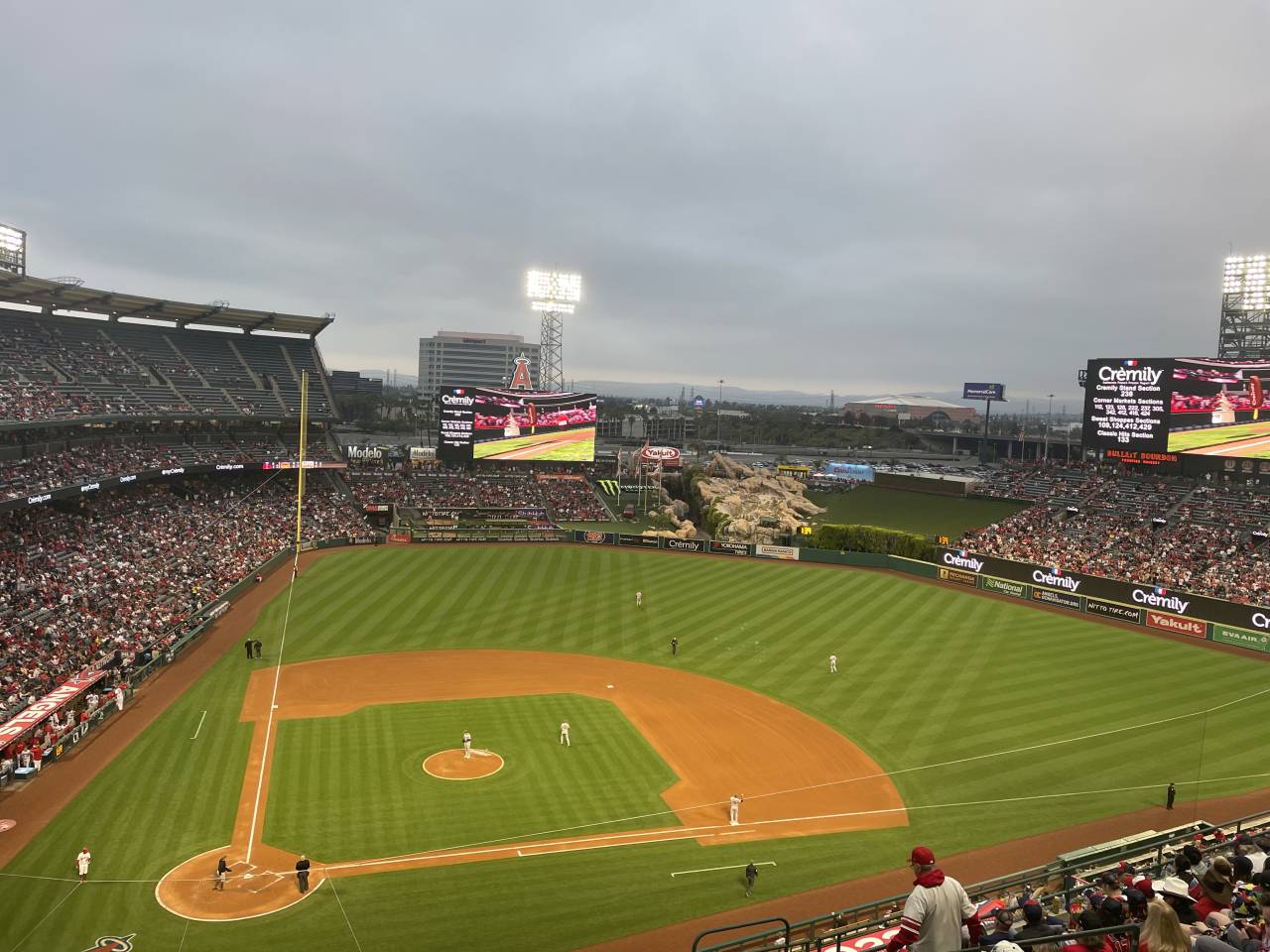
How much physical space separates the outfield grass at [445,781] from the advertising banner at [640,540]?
94.7 feet

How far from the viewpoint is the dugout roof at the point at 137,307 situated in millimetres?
50875

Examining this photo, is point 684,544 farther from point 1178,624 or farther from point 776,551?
point 1178,624

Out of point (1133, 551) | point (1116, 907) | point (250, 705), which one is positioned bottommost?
point (250, 705)

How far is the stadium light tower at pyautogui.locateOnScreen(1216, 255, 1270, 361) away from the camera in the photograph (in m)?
54.9

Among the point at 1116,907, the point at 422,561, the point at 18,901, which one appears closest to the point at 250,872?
the point at 18,901

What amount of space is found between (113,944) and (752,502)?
188 feet

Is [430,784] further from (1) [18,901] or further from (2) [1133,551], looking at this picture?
(2) [1133,551]

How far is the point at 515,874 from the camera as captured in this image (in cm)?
1881

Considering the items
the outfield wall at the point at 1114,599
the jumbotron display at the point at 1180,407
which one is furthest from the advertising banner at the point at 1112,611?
the jumbotron display at the point at 1180,407

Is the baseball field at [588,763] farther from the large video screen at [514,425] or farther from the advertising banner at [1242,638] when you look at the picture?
the large video screen at [514,425]

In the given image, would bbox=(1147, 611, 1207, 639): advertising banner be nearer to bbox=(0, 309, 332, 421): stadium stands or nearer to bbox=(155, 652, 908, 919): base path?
bbox=(155, 652, 908, 919): base path

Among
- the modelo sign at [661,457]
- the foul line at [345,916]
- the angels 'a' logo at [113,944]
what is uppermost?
the modelo sign at [661,457]

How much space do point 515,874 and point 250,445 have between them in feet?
173

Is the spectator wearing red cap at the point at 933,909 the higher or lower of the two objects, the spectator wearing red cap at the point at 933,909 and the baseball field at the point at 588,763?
the higher
